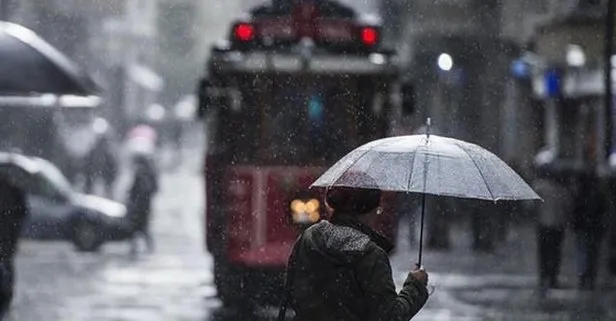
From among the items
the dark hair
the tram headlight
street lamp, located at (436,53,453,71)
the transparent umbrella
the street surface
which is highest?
street lamp, located at (436,53,453,71)

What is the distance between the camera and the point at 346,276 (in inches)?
294

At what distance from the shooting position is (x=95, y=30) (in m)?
47.0

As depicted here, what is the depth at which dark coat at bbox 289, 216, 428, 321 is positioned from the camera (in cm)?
743

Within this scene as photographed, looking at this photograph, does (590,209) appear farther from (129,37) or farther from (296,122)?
(129,37)

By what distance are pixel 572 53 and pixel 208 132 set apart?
17.5 m

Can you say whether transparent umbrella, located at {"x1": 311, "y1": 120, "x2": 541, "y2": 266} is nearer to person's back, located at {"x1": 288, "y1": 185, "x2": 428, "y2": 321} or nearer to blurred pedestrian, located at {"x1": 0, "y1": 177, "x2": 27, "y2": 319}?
person's back, located at {"x1": 288, "y1": 185, "x2": 428, "y2": 321}

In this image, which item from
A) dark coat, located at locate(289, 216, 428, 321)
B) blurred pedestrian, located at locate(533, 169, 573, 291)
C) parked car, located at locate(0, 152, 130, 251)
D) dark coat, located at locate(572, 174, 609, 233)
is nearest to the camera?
dark coat, located at locate(289, 216, 428, 321)

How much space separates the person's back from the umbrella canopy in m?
0.40

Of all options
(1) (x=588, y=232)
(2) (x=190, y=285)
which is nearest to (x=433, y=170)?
(2) (x=190, y=285)

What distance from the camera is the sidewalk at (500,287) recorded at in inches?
725

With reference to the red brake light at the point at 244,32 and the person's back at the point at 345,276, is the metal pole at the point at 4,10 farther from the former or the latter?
the person's back at the point at 345,276

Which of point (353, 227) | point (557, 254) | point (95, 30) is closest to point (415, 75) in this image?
point (95, 30)

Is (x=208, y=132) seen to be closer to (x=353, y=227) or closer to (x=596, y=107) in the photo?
(x=353, y=227)

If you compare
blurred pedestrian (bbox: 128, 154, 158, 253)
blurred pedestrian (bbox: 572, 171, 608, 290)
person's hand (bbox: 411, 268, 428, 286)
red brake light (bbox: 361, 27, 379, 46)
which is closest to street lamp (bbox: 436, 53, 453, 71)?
blurred pedestrian (bbox: 128, 154, 158, 253)
